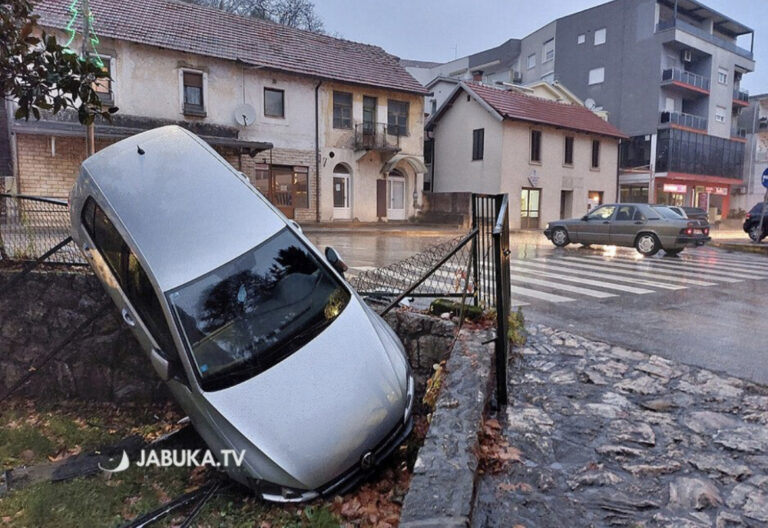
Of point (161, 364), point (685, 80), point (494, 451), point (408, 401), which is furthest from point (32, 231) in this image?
point (685, 80)

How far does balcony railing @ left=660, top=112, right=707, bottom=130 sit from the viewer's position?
37344 millimetres

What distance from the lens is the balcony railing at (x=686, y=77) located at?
37438mm

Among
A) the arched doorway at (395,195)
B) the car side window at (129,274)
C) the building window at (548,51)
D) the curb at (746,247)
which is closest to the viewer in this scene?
the car side window at (129,274)

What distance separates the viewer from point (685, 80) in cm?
3869

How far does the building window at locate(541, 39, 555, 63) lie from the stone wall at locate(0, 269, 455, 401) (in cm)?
4551

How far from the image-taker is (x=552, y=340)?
5945mm

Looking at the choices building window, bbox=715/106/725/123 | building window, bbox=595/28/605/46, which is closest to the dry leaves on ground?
building window, bbox=595/28/605/46

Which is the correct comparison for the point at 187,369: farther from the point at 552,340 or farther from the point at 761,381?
the point at 761,381

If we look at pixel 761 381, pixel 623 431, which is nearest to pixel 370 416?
pixel 623 431

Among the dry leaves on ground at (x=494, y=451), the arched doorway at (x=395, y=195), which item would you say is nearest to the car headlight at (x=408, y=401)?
the dry leaves on ground at (x=494, y=451)

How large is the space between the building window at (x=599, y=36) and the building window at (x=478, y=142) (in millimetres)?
18019

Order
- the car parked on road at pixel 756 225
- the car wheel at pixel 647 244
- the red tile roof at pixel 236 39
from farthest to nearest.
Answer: the red tile roof at pixel 236 39 → the car parked on road at pixel 756 225 → the car wheel at pixel 647 244

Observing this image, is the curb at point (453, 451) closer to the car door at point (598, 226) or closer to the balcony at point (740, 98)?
the car door at point (598, 226)

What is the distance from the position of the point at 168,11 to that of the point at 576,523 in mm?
28006
